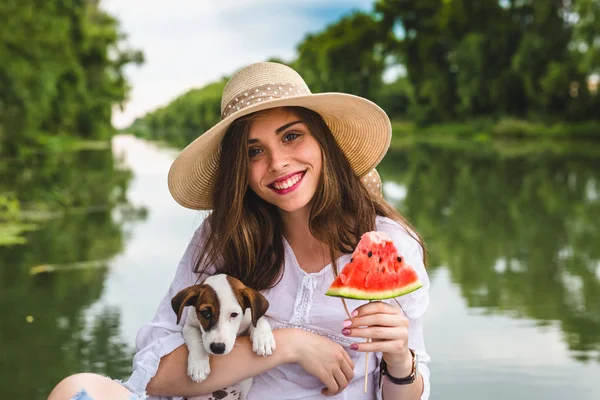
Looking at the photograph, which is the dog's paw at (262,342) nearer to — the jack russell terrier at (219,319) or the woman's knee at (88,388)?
the jack russell terrier at (219,319)

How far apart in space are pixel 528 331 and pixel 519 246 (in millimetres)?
3126

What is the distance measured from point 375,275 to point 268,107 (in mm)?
644

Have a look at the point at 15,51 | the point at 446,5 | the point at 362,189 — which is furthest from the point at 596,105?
the point at 362,189

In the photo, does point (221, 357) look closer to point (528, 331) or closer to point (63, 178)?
point (528, 331)

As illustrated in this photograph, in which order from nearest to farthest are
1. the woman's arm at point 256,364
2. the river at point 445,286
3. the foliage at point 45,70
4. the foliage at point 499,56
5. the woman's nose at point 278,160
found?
1. the woman's arm at point 256,364
2. the woman's nose at point 278,160
3. the river at point 445,286
4. the foliage at point 45,70
5. the foliage at point 499,56

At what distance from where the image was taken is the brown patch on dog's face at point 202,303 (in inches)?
88.0

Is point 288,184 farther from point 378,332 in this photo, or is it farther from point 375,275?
point 378,332

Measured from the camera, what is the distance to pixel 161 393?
2.44m

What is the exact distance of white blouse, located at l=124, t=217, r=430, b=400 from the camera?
246 centimetres

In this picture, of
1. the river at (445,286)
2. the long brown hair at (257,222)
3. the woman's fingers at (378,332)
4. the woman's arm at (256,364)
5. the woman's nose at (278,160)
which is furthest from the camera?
the river at (445,286)

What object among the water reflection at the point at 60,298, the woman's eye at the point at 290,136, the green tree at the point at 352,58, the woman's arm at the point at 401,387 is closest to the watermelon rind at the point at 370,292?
the woman's arm at the point at 401,387

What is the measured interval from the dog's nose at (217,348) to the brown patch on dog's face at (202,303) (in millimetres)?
53

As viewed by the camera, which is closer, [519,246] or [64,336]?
[64,336]

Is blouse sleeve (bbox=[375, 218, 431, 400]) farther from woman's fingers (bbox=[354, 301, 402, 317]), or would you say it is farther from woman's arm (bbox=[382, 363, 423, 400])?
woman's fingers (bbox=[354, 301, 402, 317])
